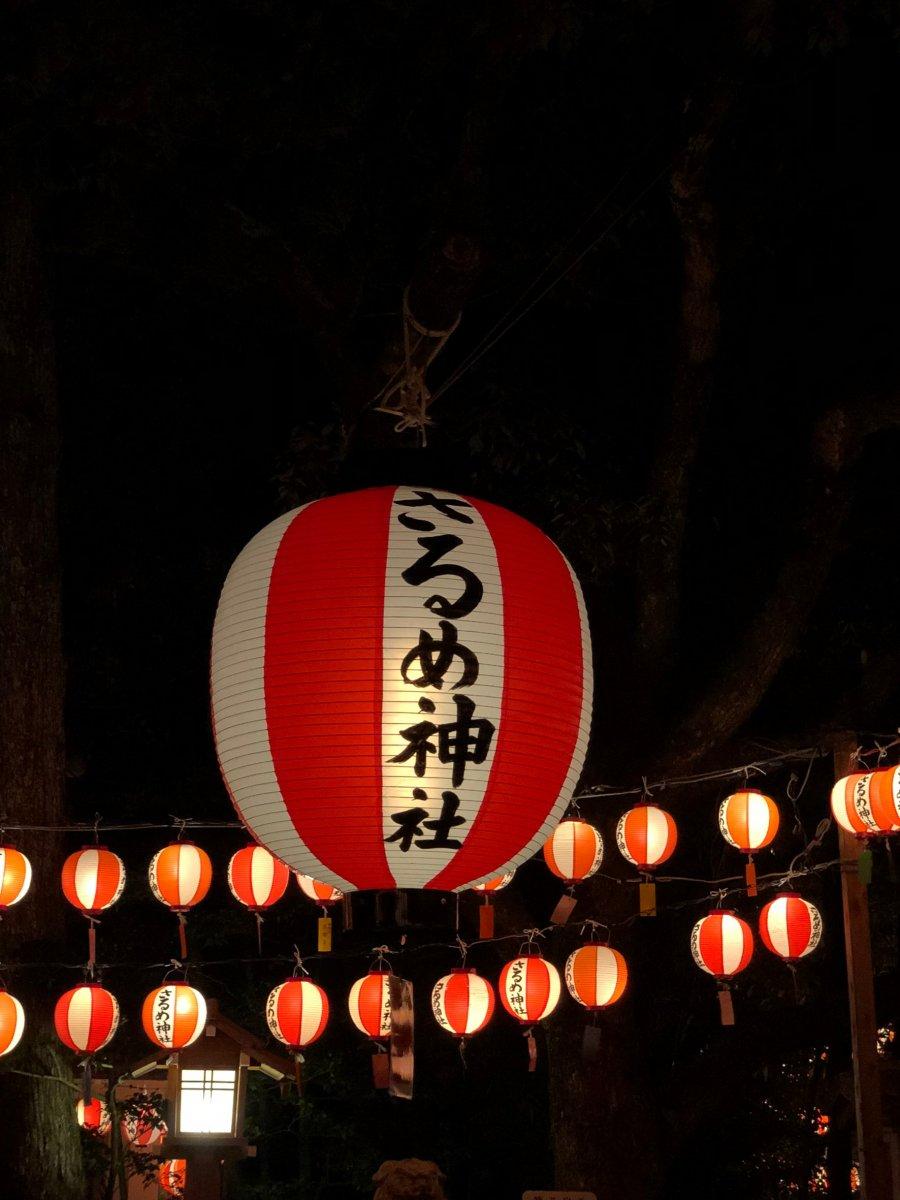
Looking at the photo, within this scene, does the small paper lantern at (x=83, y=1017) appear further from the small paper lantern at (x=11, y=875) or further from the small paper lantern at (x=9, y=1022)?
the small paper lantern at (x=11, y=875)

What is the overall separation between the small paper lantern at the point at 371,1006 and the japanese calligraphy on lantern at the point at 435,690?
4156mm

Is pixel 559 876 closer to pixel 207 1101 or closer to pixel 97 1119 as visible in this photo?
pixel 207 1101

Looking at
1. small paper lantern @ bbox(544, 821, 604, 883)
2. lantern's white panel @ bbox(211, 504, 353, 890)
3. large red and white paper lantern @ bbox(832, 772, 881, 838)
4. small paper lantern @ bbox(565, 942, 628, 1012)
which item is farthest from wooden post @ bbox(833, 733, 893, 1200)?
lantern's white panel @ bbox(211, 504, 353, 890)

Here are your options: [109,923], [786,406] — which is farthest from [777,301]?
[109,923]

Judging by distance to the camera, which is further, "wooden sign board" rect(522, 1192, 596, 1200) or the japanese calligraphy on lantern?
"wooden sign board" rect(522, 1192, 596, 1200)

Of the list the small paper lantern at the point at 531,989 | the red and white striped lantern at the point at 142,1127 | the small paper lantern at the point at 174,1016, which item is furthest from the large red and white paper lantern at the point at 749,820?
the red and white striped lantern at the point at 142,1127

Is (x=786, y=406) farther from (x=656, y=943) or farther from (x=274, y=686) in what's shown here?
(x=274, y=686)

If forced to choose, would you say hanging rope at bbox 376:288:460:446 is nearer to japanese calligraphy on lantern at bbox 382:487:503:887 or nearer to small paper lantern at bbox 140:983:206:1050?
japanese calligraphy on lantern at bbox 382:487:503:887

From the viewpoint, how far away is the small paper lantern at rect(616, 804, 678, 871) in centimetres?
775

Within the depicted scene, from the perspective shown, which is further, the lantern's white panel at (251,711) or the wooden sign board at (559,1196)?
the wooden sign board at (559,1196)

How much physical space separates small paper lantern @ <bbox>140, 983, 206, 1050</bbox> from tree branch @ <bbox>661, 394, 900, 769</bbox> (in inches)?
129

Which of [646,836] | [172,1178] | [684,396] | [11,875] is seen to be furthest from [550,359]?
[172,1178]

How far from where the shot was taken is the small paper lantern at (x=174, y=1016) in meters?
8.20

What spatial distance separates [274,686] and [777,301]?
5687 millimetres
